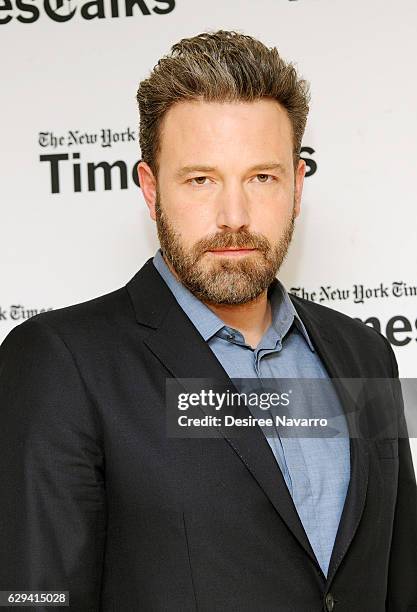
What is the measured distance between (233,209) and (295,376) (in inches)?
11.3

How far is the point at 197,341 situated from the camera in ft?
4.74

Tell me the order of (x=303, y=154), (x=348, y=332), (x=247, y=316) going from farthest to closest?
1. (x=303, y=154)
2. (x=348, y=332)
3. (x=247, y=316)

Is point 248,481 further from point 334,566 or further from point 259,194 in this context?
point 259,194

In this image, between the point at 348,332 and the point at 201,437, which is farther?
the point at 348,332

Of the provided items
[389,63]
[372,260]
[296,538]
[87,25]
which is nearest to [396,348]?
[372,260]

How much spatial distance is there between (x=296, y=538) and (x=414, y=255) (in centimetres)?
79

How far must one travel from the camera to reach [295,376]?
153cm

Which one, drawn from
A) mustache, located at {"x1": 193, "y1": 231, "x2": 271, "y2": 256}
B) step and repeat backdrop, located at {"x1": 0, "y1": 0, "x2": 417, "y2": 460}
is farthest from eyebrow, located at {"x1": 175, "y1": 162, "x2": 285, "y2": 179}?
step and repeat backdrop, located at {"x1": 0, "y1": 0, "x2": 417, "y2": 460}

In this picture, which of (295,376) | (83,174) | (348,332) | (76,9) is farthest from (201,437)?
(76,9)

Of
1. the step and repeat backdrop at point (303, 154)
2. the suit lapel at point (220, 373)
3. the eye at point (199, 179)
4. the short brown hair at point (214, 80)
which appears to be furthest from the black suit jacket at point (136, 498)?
the step and repeat backdrop at point (303, 154)

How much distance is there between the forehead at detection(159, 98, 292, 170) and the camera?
1.48 m

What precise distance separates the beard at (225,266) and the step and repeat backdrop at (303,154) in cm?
48

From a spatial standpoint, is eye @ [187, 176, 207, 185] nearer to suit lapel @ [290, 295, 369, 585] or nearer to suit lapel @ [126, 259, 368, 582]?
suit lapel @ [126, 259, 368, 582]

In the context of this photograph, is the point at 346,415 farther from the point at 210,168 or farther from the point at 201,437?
the point at 210,168
